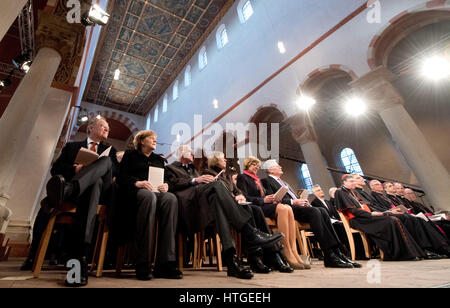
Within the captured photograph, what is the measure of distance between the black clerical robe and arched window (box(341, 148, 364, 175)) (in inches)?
332

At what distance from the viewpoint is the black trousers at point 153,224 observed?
166cm

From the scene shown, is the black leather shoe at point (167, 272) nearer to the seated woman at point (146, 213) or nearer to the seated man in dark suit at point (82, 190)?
the seated woman at point (146, 213)

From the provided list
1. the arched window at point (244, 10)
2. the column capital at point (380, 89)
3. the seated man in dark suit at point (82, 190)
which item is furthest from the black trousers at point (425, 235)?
the arched window at point (244, 10)

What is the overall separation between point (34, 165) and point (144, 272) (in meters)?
4.32

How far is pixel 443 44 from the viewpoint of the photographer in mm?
6578

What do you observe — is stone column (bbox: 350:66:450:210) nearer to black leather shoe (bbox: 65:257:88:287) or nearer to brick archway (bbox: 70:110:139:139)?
black leather shoe (bbox: 65:257:88:287)

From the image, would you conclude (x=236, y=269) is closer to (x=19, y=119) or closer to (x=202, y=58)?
(x=19, y=119)

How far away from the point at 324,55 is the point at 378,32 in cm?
138

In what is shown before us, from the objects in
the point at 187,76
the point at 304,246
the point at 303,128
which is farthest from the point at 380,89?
the point at 187,76

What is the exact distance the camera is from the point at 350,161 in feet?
36.9

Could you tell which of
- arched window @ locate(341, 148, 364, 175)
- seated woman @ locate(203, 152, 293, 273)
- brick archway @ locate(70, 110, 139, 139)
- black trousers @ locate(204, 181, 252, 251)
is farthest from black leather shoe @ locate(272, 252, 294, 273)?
brick archway @ locate(70, 110, 139, 139)

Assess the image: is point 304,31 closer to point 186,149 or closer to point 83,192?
point 186,149
